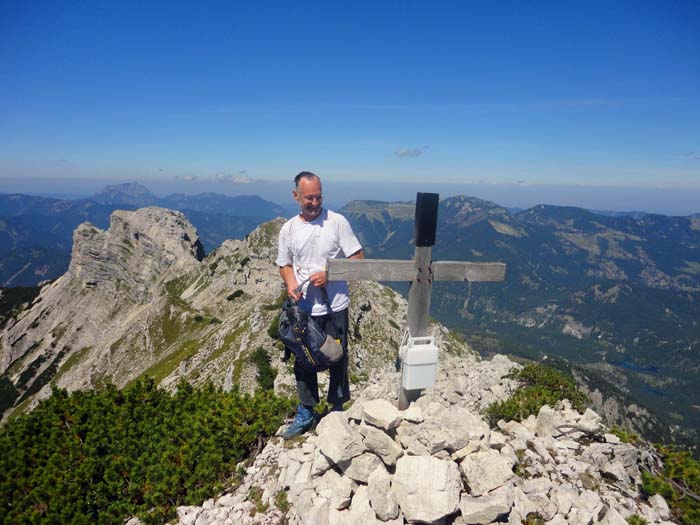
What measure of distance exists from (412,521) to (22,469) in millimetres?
7526

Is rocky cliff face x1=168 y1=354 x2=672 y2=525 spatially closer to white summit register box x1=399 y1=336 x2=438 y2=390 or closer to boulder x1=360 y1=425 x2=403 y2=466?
Answer: boulder x1=360 y1=425 x2=403 y2=466

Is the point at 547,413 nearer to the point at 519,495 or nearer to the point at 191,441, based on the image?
the point at 519,495

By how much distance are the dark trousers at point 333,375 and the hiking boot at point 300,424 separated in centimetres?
23

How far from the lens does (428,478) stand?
618cm

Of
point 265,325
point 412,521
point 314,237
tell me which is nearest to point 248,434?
point 412,521

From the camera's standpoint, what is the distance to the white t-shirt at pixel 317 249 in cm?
758

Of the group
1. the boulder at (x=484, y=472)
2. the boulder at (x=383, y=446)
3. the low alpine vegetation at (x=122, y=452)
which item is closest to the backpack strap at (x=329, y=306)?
the boulder at (x=383, y=446)

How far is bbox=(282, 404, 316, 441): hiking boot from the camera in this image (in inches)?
341

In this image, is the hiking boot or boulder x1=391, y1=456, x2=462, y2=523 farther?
the hiking boot

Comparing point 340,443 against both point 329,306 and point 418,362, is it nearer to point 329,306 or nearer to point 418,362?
point 418,362

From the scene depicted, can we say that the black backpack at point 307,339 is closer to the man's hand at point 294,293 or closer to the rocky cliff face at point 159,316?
the man's hand at point 294,293

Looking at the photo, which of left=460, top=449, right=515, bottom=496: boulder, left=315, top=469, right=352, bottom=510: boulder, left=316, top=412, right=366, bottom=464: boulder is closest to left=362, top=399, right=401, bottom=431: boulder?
left=316, top=412, right=366, bottom=464: boulder

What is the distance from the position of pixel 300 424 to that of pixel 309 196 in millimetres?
5216

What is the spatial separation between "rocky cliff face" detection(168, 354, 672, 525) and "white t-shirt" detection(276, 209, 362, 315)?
225cm
